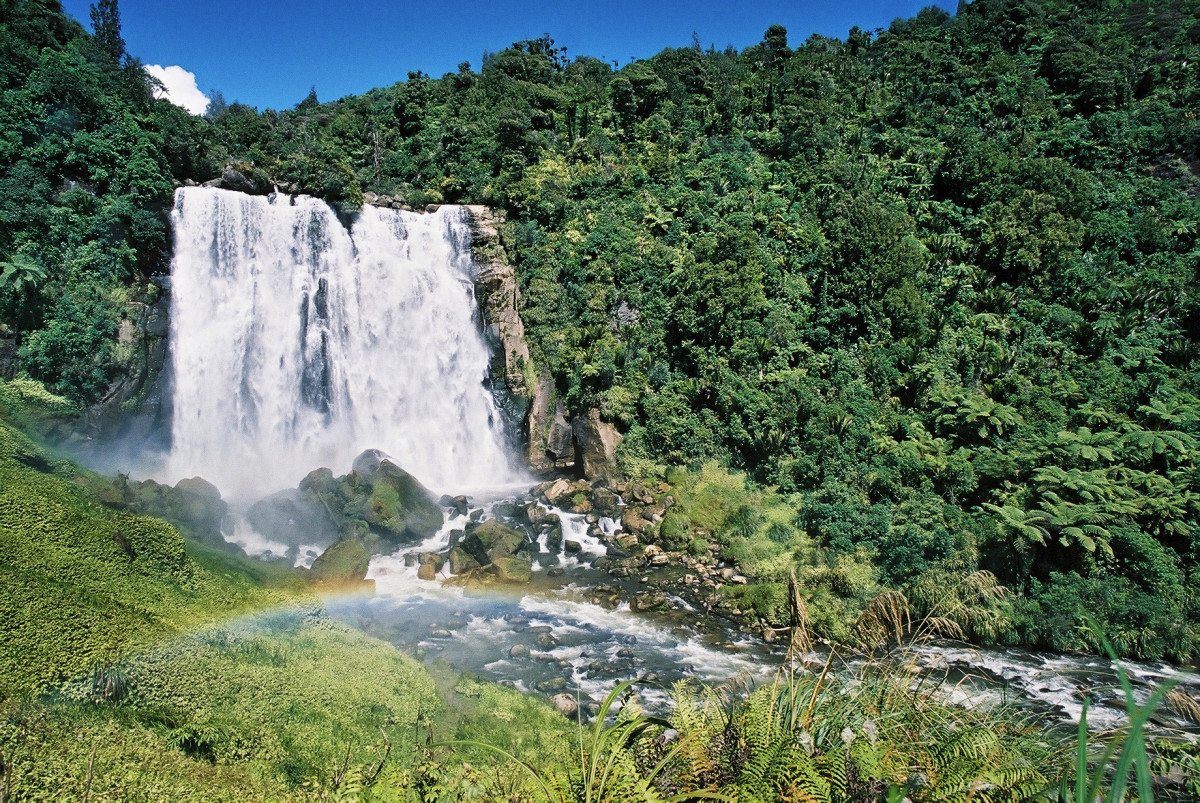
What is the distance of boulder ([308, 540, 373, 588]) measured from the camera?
16219mm

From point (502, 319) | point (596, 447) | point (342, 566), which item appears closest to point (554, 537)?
point (596, 447)

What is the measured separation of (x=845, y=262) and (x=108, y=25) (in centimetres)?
3323

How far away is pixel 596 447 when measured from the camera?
23953 mm

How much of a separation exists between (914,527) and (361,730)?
43.7 ft

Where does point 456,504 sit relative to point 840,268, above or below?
Result: below

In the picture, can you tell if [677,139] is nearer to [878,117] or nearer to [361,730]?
[878,117]

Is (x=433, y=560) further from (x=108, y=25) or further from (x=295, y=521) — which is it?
(x=108, y=25)

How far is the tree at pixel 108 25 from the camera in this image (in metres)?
28.3

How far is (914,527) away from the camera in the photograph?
1597cm

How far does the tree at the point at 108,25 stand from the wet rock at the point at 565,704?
32.7 m

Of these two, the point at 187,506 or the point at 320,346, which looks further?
the point at 320,346

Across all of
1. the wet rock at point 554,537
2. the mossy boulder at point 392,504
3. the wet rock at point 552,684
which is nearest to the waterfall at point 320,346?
the mossy boulder at point 392,504

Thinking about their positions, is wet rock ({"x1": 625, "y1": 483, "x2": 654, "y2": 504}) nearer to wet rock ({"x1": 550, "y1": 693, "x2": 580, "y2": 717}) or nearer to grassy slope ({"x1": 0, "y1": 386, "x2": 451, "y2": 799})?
wet rock ({"x1": 550, "y1": 693, "x2": 580, "y2": 717})

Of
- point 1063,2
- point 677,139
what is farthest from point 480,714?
point 1063,2
